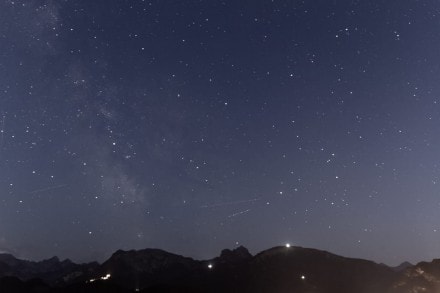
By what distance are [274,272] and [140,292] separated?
109058 millimetres

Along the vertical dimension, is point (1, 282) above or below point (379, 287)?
above

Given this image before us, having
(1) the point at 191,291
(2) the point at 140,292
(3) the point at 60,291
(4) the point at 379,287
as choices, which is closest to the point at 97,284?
(3) the point at 60,291

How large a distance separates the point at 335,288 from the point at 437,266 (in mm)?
52562

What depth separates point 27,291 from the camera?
113125 millimetres

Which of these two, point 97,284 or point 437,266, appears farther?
point 437,266

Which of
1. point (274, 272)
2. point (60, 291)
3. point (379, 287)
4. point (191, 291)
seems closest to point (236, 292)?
point (274, 272)

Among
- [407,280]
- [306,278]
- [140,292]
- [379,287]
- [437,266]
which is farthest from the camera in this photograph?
[306,278]

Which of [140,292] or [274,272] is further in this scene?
[274,272]

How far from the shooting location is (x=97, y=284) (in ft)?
374

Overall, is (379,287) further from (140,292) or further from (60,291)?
(60,291)

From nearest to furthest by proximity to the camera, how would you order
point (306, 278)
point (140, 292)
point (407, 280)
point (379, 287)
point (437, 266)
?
point (140, 292), point (437, 266), point (407, 280), point (379, 287), point (306, 278)

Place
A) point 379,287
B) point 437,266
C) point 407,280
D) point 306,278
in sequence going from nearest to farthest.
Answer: point 437,266, point 407,280, point 379,287, point 306,278

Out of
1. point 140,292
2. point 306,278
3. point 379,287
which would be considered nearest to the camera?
point 140,292

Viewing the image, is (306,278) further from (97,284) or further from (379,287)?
(97,284)
